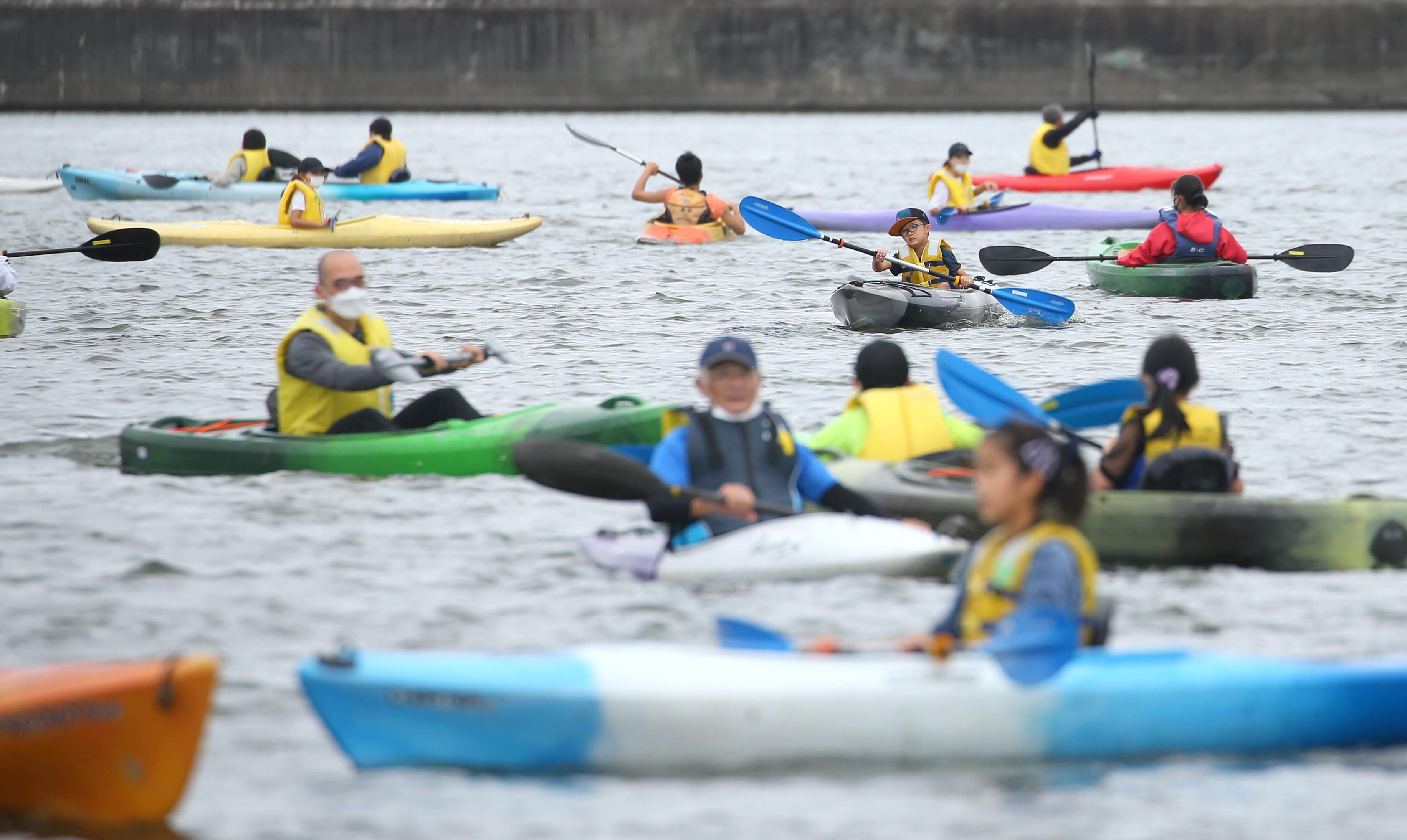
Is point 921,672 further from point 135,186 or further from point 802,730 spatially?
point 135,186

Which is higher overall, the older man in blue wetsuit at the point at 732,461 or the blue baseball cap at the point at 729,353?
the blue baseball cap at the point at 729,353

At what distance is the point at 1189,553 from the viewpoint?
6.16m

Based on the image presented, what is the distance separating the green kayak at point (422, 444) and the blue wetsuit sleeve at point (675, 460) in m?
1.48

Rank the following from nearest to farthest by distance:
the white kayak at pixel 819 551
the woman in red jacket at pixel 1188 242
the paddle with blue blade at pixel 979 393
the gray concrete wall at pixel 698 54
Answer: the white kayak at pixel 819 551
the paddle with blue blade at pixel 979 393
the woman in red jacket at pixel 1188 242
the gray concrete wall at pixel 698 54

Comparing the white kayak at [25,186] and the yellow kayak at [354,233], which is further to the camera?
the white kayak at [25,186]

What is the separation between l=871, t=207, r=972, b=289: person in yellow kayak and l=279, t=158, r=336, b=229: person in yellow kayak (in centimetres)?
580

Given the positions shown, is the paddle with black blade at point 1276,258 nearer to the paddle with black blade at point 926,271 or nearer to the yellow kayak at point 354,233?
the paddle with black blade at point 926,271

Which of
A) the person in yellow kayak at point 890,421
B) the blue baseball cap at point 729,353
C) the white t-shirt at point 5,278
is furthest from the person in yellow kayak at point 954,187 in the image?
the blue baseball cap at point 729,353

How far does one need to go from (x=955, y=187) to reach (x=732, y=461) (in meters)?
11.9

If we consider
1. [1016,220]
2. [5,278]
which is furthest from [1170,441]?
[1016,220]

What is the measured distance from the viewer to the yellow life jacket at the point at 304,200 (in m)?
15.8

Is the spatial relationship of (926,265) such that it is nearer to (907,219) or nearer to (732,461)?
(907,219)

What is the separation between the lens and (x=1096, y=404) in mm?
6949

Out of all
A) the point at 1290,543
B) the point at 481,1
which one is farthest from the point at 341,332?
the point at 481,1
